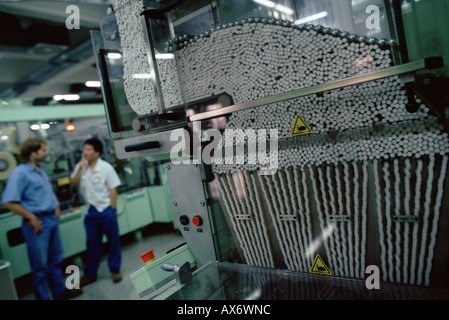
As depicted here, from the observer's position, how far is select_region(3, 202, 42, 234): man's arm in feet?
10.4

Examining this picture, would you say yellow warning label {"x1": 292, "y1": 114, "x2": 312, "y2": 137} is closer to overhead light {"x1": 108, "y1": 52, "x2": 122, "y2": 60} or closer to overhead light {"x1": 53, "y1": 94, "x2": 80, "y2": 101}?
overhead light {"x1": 108, "y1": 52, "x2": 122, "y2": 60}

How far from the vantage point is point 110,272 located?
4.06 m

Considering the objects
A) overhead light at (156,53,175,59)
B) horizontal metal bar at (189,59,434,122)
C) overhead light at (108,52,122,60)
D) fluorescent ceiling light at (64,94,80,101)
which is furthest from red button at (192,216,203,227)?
fluorescent ceiling light at (64,94,80,101)

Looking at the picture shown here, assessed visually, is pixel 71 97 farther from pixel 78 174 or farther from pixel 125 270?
pixel 125 270

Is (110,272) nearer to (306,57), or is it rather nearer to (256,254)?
(256,254)

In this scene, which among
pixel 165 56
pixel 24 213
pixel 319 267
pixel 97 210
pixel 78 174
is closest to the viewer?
pixel 319 267

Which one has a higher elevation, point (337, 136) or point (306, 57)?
point (306, 57)

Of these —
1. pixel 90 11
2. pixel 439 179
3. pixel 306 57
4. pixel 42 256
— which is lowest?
pixel 42 256

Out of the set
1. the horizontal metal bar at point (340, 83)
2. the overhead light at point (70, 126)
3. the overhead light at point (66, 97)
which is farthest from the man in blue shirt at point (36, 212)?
the horizontal metal bar at point (340, 83)

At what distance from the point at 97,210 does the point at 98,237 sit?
0.37 m

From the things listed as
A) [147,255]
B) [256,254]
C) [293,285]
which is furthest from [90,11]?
[293,285]

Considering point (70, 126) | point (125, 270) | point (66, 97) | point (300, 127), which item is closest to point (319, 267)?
point (300, 127)

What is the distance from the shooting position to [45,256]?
3354mm

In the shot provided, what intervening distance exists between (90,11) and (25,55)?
2.03m
